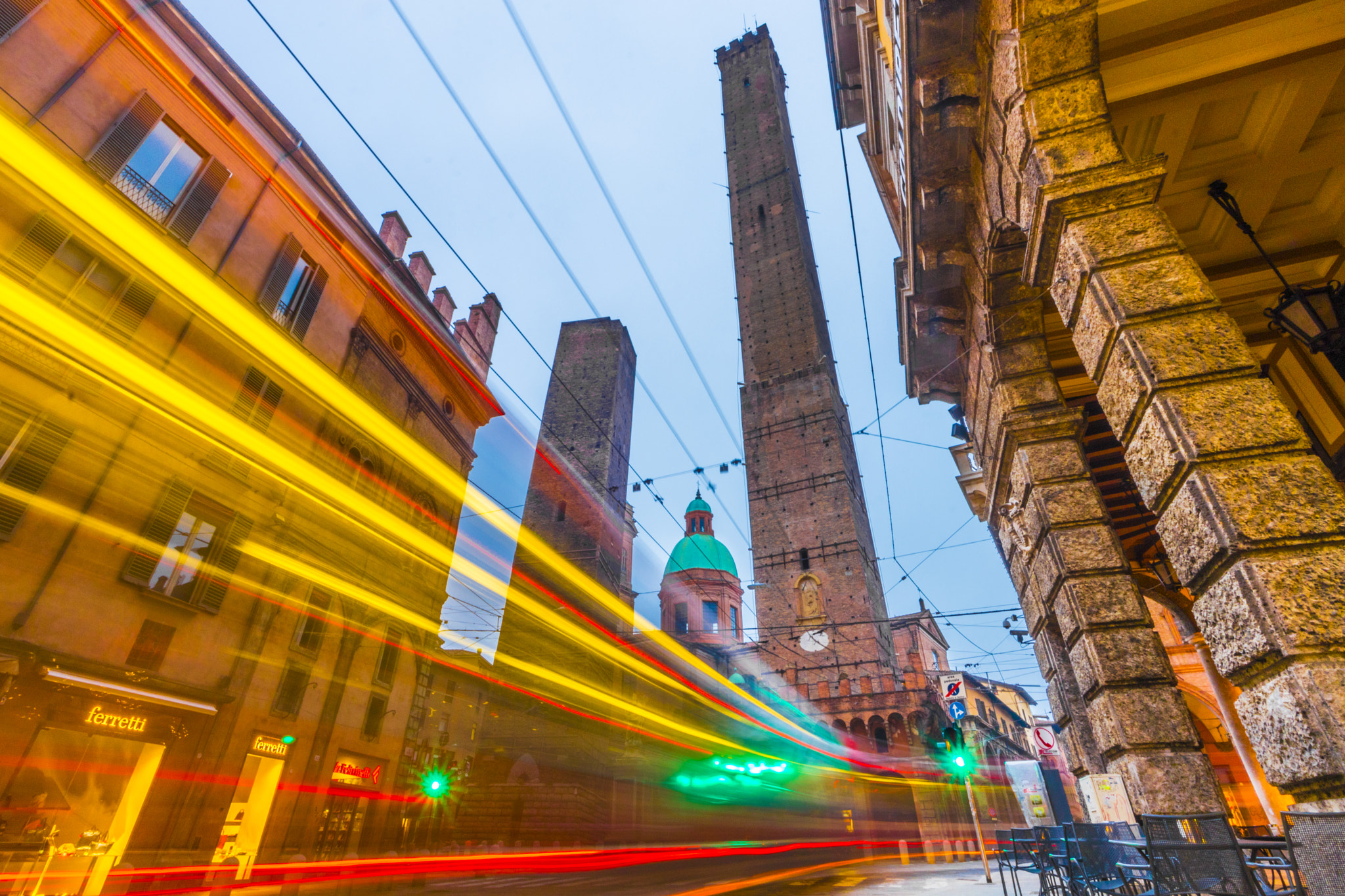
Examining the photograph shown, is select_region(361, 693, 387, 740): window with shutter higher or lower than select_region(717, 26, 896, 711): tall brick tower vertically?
lower

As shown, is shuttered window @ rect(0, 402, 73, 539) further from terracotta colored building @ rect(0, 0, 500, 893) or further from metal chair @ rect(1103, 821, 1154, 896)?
metal chair @ rect(1103, 821, 1154, 896)

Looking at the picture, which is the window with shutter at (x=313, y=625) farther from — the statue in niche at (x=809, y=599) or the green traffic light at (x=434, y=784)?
the statue in niche at (x=809, y=599)

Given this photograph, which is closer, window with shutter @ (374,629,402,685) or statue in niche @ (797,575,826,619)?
window with shutter @ (374,629,402,685)

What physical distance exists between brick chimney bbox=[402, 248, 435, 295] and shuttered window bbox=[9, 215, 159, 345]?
8138 mm

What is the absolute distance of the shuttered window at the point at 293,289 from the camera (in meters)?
11.8

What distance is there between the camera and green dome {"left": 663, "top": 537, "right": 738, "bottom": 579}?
35688 mm

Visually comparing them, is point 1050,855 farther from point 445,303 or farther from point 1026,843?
point 445,303

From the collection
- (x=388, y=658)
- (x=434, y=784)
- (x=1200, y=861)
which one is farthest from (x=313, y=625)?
(x=1200, y=861)

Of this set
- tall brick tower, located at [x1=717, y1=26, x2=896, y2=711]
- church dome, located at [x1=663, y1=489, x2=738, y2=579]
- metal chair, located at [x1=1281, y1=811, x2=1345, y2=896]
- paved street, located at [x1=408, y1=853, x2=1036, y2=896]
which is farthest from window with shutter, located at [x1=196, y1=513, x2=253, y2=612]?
church dome, located at [x1=663, y1=489, x2=738, y2=579]

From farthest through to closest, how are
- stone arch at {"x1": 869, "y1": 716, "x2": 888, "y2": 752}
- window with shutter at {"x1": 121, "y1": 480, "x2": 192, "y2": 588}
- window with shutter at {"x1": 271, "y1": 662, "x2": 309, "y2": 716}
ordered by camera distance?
1. stone arch at {"x1": 869, "y1": 716, "x2": 888, "y2": 752}
2. window with shutter at {"x1": 271, "y1": 662, "x2": 309, "y2": 716}
3. window with shutter at {"x1": 121, "y1": 480, "x2": 192, "y2": 588}

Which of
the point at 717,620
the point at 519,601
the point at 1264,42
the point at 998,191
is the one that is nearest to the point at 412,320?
the point at 519,601

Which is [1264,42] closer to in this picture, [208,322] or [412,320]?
[208,322]

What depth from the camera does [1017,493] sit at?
21.6 feet

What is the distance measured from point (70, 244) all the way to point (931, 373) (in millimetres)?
12999
